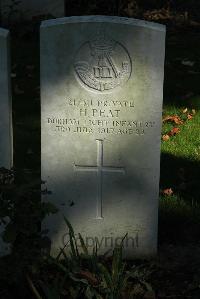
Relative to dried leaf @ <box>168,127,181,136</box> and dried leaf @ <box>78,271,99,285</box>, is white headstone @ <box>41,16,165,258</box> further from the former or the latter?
dried leaf @ <box>168,127,181,136</box>

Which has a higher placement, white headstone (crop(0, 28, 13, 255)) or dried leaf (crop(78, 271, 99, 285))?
white headstone (crop(0, 28, 13, 255))

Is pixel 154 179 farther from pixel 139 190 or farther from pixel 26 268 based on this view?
pixel 26 268

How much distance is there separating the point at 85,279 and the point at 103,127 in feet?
2.97

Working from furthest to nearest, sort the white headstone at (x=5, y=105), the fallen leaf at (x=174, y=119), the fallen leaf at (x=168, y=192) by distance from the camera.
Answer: the fallen leaf at (x=174, y=119)
the fallen leaf at (x=168, y=192)
the white headstone at (x=5, y=105)

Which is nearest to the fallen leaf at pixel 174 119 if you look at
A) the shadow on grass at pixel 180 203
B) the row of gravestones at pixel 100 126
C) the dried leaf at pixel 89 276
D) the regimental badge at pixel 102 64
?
the shadow on grass at pixel 180 203

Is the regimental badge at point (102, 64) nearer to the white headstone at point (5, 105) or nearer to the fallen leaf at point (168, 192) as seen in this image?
the white headstone at point (5, 105)

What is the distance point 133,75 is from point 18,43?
5543 millimetres

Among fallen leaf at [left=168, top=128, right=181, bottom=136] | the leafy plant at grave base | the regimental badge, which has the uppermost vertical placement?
the regimental badge

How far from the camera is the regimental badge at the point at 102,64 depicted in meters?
4.29

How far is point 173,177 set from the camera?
19.0 ft

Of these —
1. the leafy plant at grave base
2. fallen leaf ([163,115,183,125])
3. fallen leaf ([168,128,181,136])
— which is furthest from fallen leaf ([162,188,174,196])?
fallen leaf ([163,115,183,125])

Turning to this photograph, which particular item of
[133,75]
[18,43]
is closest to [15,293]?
[133,75]

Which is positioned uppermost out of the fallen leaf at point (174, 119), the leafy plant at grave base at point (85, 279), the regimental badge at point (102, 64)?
the regimental badge at point (102, 64)

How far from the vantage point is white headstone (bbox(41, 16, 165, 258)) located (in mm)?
4270
